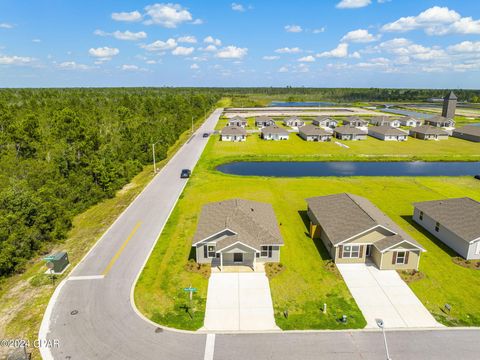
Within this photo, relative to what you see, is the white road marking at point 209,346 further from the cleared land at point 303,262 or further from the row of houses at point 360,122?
the row of houses at point 360,122

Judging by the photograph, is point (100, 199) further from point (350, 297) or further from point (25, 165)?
point (350, 297)

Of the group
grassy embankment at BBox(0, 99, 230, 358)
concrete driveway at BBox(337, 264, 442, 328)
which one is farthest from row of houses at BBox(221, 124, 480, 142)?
concrete driveway at BBox(337, 264, 442, 328)

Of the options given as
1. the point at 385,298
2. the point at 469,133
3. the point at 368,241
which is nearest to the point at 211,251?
the point at 368,241

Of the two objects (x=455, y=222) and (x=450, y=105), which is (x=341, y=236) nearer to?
(x=455, y=222)

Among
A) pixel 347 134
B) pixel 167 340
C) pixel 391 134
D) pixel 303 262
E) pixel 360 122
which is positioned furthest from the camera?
pixel 360 122

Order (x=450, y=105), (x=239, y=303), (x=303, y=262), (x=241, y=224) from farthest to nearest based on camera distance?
(x=450, y=105), (x=241, y=224), (x=303, y=262), (x=239, y=303)

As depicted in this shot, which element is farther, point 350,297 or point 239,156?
point 239,156

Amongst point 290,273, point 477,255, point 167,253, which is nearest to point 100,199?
point 167,253
